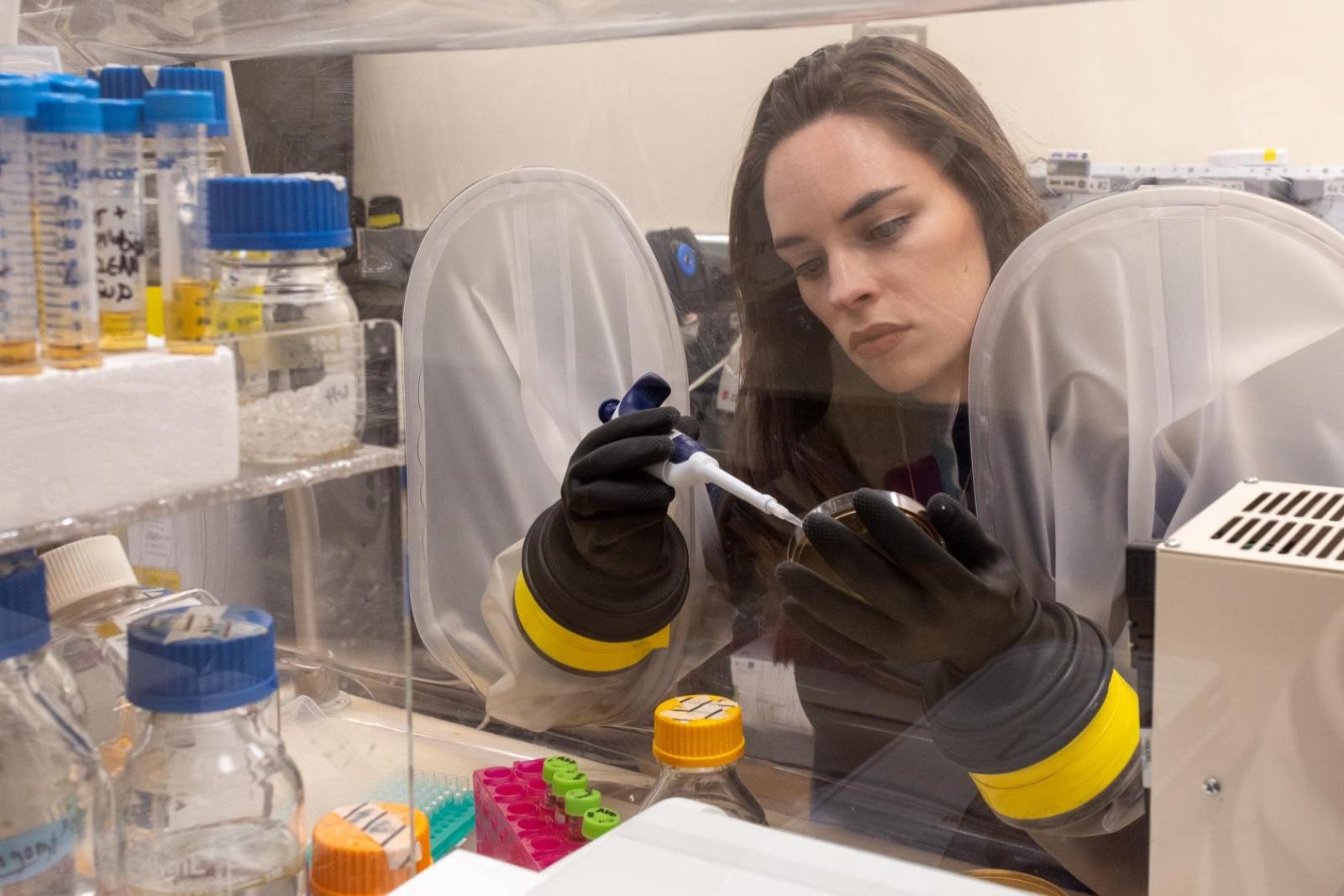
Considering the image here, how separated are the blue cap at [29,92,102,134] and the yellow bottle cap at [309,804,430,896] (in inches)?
16.6

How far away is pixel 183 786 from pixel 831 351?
0.77 meters

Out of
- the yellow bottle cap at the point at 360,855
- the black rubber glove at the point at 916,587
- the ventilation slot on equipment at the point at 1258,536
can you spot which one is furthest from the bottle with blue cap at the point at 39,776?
the ventilation slot on equipment at the point at 1258,536

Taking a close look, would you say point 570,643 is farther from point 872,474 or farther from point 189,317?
point 189,317

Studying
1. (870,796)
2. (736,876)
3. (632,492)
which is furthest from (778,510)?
(736,876)

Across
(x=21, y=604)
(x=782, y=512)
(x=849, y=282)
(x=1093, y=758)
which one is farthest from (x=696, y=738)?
(x=21, y=604)

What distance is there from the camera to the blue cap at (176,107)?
674 mm

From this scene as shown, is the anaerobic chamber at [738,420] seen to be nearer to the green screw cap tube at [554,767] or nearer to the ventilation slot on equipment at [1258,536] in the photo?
the ventilation slot on equipment at [1258,536]

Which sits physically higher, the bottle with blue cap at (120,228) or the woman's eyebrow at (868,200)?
the woman's eyebrow at (868,200)

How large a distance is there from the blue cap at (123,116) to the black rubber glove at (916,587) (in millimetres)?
593

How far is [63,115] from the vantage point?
2.01 feet

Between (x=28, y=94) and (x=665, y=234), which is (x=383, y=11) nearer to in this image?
(x=665, y=234)

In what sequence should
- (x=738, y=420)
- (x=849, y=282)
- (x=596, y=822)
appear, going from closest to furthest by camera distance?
(x=596, y=822) < (x=849, y=282) < (x=738, y=420)

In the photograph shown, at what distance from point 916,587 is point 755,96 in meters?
0.53

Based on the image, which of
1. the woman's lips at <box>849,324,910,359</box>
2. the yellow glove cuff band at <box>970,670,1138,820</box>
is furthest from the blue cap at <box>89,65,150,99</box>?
the yellow glove cuff band at <box>970,670,1138,820</box>
